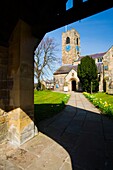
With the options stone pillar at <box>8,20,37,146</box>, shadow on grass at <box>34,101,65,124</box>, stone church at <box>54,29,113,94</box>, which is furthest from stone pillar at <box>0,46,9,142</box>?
stone church at <box>54,29,113,94</box>

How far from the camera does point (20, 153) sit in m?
2.75

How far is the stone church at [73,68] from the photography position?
27078 millimetres

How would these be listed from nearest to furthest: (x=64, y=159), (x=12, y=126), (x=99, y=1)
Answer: (x=99, y=1) < (x=64, y=159) < (x=12, y=126)

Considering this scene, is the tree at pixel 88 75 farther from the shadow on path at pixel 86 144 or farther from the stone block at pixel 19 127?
the stone block at pixel 19 127

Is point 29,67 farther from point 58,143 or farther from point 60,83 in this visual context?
point 60,83

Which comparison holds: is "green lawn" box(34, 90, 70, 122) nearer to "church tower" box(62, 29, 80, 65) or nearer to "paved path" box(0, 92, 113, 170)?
"paved path" box(0, 92, 113, 170)

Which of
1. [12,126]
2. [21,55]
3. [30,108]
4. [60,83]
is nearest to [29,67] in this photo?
[21,55]

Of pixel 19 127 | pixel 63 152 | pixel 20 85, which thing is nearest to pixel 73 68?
pixel 20 85

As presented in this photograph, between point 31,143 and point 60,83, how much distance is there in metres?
30.7

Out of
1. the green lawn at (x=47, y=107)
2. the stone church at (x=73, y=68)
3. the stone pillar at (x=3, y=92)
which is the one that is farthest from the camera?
the stone church at (x=73, y=68)

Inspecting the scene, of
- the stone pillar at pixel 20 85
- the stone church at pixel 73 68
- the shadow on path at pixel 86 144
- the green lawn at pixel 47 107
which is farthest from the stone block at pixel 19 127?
the stone church at pixel 73 68

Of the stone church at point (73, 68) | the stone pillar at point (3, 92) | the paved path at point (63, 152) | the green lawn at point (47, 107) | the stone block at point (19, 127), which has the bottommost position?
the paved path at point (63, 152)

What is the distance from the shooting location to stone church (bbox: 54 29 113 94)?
2708cm

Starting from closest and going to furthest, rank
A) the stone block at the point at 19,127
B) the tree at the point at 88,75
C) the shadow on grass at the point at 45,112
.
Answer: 1. the stone block at the point at 19,127
2. the shadow on grass at the point at 45,112
3. the tree at the point at 88,75
